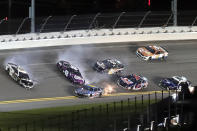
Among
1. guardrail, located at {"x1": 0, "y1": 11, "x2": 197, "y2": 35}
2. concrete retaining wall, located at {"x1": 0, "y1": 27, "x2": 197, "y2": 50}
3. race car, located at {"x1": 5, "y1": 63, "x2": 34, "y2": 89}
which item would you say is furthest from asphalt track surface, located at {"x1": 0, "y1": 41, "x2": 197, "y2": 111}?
guardrail, located at {"x1": 0, "y1": 11, "x2": 197, "y2": 35}

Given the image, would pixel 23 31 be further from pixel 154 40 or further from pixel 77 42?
pixel 154 40

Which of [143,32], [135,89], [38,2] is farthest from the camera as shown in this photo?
[38,2]

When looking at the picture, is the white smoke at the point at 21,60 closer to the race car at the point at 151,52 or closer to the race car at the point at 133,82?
the race car at the point at 133,82

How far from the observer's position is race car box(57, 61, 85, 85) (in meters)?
45.0

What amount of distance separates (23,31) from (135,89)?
32.5 feet

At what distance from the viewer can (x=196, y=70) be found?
49.2 m

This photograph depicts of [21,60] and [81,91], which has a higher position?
[21,60]

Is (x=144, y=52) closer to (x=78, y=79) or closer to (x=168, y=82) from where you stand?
(x=168, y=82)

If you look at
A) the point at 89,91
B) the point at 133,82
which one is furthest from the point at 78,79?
the point at 133,82

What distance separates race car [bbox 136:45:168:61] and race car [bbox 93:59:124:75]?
107 inches

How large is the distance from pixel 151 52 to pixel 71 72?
7.16 metres

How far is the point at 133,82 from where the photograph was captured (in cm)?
4478

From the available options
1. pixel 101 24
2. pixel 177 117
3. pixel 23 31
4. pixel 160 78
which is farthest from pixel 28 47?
pixel 177 117

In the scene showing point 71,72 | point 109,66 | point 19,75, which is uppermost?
point 19,75
